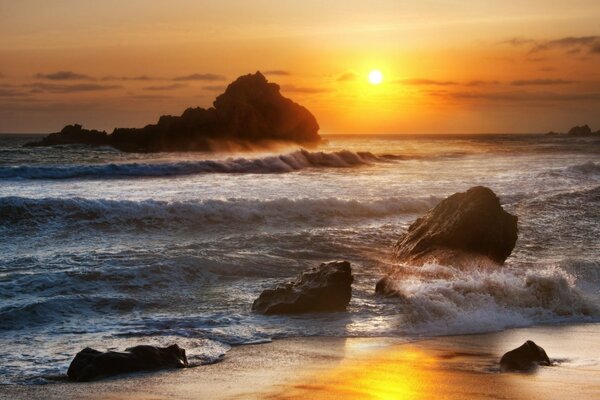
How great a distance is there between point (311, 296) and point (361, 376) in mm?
3632

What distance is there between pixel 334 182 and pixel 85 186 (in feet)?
34.0

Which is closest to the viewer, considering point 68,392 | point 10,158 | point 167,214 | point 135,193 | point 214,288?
point 68,392

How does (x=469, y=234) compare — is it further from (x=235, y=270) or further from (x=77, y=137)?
(x=77, y=137)

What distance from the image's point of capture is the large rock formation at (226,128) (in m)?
81.1

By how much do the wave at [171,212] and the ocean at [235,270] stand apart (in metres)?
0.05

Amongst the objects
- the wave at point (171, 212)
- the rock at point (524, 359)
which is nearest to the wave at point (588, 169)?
the wave at point (171, 212)

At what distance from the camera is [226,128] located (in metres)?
85.6

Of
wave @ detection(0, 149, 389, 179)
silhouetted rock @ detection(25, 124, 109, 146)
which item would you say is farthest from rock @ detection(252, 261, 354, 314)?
silhouetted rock @ detection(25, 124, 109, 146)

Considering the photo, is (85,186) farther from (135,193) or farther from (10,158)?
(10,158)

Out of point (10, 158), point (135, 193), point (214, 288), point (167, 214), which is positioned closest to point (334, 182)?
point (135, 193)

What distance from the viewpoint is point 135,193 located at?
28.7m

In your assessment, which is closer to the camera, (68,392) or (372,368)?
(68,392)

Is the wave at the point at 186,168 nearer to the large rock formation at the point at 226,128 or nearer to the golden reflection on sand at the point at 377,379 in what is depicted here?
the large rock formation at the point at 226,128

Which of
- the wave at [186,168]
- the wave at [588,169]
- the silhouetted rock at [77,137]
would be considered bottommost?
the wave at [186,168]
